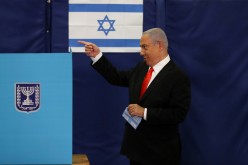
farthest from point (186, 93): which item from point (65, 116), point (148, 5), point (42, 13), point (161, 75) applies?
point (42, 13)

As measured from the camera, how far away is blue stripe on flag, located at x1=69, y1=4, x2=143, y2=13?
3107 mm

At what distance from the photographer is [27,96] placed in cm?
171

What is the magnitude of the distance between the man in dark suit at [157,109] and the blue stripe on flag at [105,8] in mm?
808

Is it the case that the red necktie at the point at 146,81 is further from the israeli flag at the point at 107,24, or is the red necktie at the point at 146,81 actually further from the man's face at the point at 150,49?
the israeli flag at the point at 107,24

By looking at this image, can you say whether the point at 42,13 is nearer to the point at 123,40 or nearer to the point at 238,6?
the point at 123,40

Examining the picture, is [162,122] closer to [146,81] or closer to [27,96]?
[146,81]

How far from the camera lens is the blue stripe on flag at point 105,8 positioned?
311cm

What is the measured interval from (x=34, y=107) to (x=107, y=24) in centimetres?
158

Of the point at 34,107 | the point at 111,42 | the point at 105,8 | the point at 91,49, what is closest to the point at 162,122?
the point at 91,49

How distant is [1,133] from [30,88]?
0.25 metres

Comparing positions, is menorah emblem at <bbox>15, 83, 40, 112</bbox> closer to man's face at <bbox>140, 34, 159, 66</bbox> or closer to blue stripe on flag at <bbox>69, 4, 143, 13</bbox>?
man's face at <bbox>140, 34, 159, 66</bbox>

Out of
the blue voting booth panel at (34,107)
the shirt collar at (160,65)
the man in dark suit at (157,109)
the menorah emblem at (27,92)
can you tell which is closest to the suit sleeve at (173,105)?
the man in dark suit at (157,109)

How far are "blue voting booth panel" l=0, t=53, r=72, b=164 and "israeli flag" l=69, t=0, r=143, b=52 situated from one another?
1.42 meters

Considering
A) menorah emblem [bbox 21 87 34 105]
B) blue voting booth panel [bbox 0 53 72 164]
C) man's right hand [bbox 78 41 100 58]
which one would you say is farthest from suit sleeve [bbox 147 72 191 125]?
menorah emblem [bbox 21 87 34 105]
